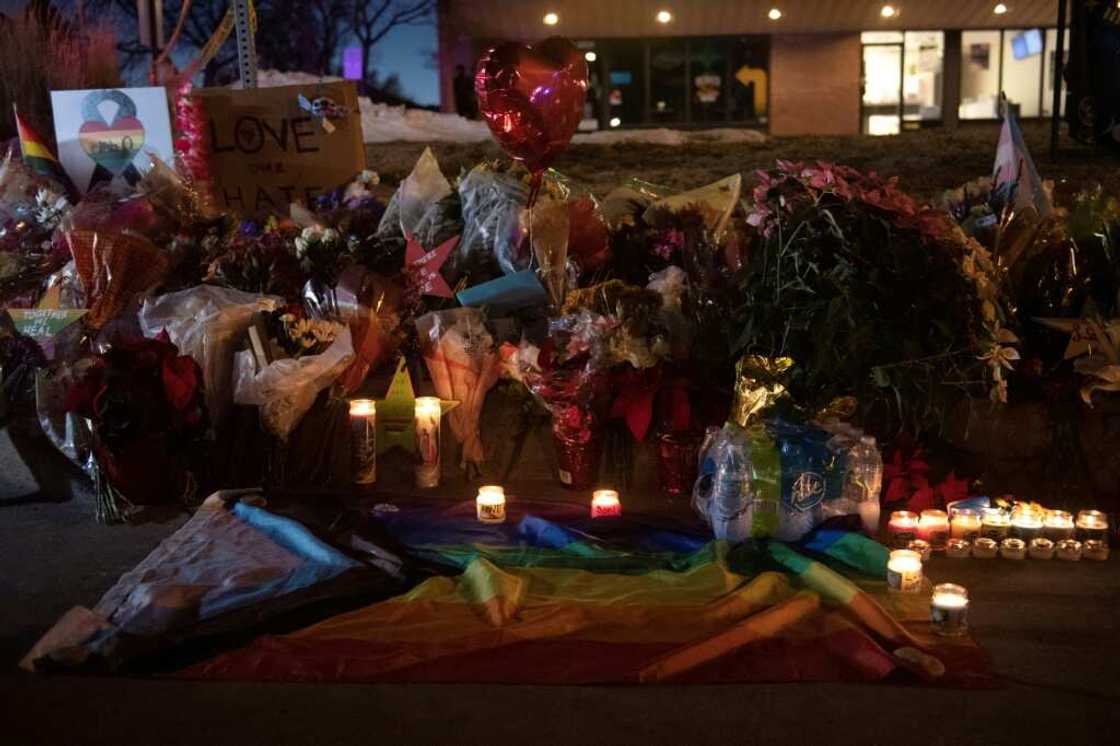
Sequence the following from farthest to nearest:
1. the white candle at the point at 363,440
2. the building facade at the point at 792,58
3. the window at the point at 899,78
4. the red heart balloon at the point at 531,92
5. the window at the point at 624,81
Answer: the window at the point at 899,78 < the window at the point at 624,81 < the building facade at the point at 792,58 < the red heart balloon at the point at 531,92 < the white candle at the point at 363,440

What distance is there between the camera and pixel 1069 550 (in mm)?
4578

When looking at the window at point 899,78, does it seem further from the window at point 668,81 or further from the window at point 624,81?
the window at point 624,81

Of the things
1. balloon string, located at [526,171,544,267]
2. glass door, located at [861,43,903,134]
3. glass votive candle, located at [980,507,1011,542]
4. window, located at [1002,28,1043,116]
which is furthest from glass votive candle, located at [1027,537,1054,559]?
window, located at [1002,28,1043,116]

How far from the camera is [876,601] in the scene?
404 centimetres

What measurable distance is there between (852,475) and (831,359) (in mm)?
571

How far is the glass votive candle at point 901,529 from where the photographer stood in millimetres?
4578

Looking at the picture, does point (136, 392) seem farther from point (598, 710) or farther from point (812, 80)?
point (812, 80)

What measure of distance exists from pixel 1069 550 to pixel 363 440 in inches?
115

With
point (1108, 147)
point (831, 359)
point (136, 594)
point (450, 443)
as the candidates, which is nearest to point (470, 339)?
point (450, 443)

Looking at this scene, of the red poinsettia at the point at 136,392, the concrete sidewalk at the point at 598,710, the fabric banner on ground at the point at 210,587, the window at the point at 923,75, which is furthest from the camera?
the window at the point at 923,75

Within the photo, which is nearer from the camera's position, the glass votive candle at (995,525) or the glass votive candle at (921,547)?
the glass votive candle at (921,547)

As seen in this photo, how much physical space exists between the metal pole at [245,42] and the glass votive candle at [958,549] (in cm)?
565

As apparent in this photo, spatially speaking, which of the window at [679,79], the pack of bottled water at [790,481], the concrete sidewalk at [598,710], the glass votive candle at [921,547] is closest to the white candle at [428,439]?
the pack of bottled water at [790,481]

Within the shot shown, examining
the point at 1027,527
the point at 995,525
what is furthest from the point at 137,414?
the point at 1027,527
